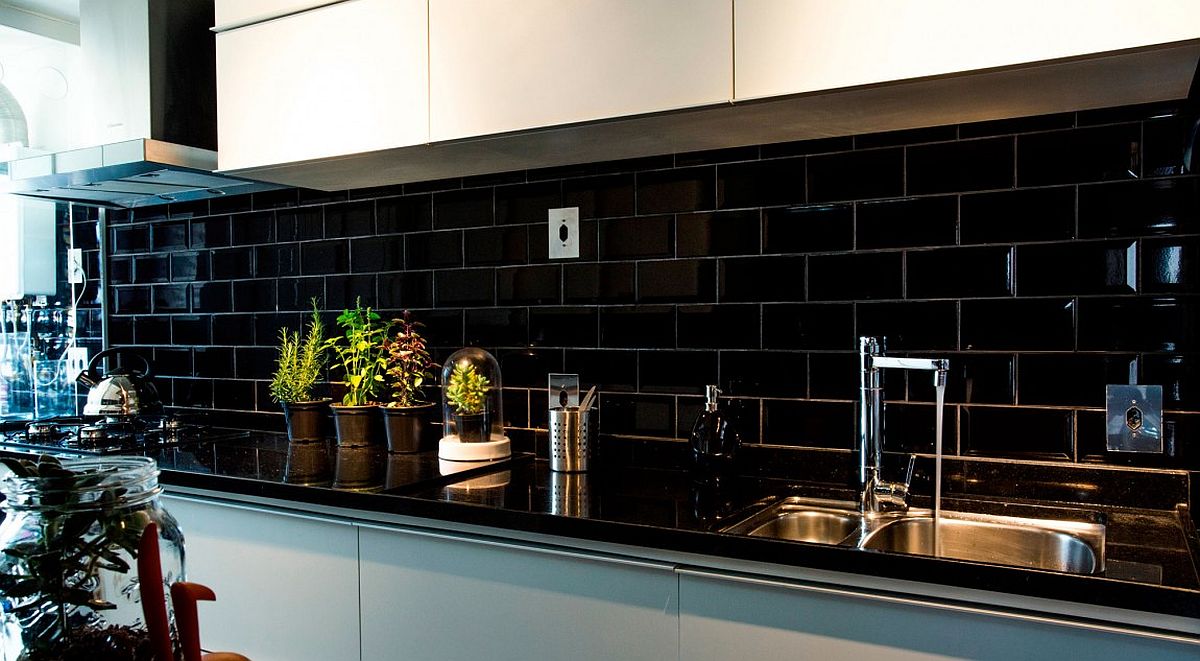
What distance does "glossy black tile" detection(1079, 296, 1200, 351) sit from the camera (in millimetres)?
1736

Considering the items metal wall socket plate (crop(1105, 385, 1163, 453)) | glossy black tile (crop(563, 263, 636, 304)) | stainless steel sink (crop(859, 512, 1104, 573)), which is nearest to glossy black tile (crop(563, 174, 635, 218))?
glossy black tile (crop(563, 263, 636, 304))

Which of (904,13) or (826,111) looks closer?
(904,13)

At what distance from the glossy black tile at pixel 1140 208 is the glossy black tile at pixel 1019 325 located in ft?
0.56

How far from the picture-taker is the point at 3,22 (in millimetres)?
3096

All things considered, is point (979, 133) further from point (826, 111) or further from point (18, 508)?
point (18, 508)

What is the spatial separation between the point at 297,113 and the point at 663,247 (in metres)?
1.05

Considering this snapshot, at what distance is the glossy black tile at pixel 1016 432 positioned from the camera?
186 cm

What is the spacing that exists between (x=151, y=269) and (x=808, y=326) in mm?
2528

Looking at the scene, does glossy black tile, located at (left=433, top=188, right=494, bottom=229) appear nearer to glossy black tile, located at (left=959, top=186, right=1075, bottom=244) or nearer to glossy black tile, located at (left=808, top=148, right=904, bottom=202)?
glossy black tile, located at (left=808, top=148, right=904, bottom=202)

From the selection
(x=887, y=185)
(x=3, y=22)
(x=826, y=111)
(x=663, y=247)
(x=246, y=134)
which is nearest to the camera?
(x=826, y=111)

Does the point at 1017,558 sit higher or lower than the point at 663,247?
lower

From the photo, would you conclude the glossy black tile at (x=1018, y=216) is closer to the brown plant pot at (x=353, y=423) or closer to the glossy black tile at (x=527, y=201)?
the glossy black tile at (x=527, y=201)

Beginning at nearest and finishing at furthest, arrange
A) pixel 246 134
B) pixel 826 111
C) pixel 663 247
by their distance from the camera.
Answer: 1. pixel 826 111
2. pixel 663 247
3. pixel 246 134

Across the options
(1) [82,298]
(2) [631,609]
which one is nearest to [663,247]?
(2) [631,609]
